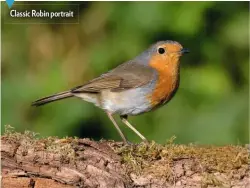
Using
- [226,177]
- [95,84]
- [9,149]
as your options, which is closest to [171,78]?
[95,84]

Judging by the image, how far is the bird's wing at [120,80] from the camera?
5695 millimetres

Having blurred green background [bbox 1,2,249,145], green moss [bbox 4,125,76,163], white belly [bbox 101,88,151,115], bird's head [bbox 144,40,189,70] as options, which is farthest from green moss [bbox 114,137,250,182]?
blurred green background [bbox 1,2,249,145]

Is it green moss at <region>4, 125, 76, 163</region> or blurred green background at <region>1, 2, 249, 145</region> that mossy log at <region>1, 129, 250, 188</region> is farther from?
blurred green background at <region>1, 2, 249, 145</region>

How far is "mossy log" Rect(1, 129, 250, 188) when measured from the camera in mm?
3820

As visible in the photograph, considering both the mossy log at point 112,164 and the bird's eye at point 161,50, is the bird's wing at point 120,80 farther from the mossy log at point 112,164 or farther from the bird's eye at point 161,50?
the mossy log at point 112,164

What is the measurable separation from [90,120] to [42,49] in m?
1.08

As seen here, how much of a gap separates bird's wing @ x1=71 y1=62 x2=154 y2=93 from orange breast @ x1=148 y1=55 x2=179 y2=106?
87mm

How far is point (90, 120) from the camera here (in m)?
6.64

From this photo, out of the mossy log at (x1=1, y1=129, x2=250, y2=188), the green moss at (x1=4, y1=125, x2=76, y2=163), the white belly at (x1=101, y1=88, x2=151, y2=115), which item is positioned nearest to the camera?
the mossy log at (x1=1, y1=129, x2=250, y2=188)

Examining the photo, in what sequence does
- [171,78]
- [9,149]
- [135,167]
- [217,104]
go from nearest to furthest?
[9,149], [135,167], [171,78], [217,104]

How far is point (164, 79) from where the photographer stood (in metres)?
5.66

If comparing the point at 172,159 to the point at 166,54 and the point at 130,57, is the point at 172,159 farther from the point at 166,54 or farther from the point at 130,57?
the point at 130,57

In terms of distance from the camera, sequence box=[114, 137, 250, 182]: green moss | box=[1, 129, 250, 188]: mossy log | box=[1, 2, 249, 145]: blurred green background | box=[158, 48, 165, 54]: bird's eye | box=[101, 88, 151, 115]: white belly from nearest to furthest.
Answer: box=[1, 129, 250, 188]: mossy log < box=[114, 137, 250, 182]: green moss < box=[101, 88, 151, 115]: white belly < box=[158, 48, 165, 54]: bird's eye < box=[1, 2, 249, 145]: blurred green background

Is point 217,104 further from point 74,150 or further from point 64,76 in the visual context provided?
point 74,150
